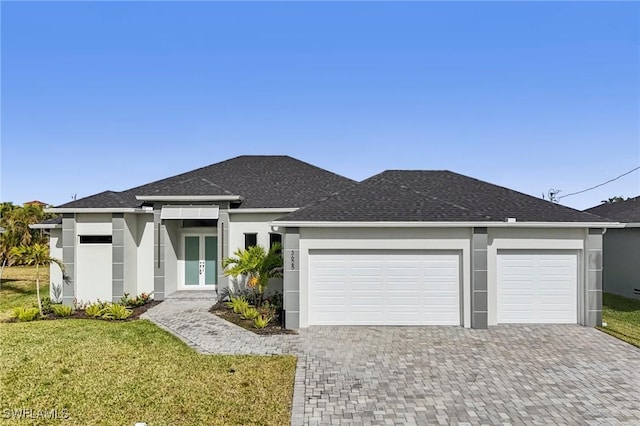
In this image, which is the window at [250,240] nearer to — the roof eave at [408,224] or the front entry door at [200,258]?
the front entry door at [200,258]

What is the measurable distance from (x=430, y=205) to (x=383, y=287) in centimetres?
374

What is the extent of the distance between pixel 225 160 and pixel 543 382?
19.9m

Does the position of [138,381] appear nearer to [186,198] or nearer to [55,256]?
[186,198]

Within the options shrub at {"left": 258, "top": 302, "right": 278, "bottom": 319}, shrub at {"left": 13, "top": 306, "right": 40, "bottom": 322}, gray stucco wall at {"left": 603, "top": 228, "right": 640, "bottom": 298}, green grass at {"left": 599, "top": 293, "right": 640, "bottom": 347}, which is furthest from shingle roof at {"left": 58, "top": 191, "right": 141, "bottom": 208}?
gray stucco wall at {"left": 603, "top": 228, "right": 640, "bottom": 298}

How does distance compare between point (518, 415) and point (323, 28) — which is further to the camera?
point (323, 28)

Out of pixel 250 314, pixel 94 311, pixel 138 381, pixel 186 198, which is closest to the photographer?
pixel 138 381

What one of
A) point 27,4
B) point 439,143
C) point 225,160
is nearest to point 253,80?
point 225,160

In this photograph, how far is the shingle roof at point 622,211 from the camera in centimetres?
1905

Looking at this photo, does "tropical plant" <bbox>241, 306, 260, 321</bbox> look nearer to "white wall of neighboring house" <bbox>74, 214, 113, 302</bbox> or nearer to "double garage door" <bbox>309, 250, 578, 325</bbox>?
"double garage door" <bbox>309, 250, 578, 325</bbox>

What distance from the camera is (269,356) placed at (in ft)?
31.2

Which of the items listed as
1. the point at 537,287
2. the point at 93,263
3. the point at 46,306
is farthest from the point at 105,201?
the point at 537,287

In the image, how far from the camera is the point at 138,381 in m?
Answer: 7.90

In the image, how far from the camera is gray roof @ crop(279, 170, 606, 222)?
12.4 meters

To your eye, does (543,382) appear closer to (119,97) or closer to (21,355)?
(21,355)
